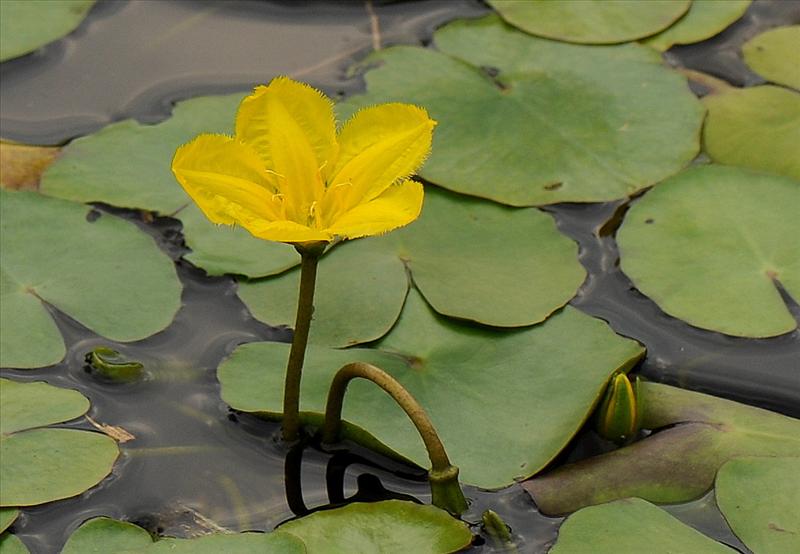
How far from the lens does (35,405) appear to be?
6.25 ft

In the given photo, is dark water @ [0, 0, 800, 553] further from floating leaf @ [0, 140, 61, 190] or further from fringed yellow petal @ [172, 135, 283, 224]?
fringed yellow petal @ [172, 135, 283, 224]

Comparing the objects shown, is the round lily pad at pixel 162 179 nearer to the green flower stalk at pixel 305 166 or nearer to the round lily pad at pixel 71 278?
the round lily pad at pixel 71 278

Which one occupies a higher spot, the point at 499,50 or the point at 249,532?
the point at 499,50

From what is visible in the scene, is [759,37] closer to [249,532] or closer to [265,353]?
[265,353]

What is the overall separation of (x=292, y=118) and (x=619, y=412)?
0.69m

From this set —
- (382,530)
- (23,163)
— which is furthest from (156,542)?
(23,163)

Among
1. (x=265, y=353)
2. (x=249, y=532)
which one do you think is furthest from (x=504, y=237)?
(x=249, y=532)

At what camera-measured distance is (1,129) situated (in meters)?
2.52

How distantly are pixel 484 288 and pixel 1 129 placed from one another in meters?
1.12

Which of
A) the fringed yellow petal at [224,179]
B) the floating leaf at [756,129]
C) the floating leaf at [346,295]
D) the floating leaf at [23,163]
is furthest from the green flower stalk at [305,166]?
the floating leaf at [756,129]

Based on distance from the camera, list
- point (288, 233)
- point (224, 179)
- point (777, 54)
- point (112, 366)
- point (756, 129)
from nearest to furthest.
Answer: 1. point (288, 233)
2. point (224, 179)
3. point (112, 366)
4. point (756, 129)
5. point (777, 54)

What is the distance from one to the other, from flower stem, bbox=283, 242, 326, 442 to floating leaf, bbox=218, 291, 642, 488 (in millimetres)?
37

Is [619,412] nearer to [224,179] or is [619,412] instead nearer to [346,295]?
[346,295]

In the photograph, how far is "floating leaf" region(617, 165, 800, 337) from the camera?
6.89ft
